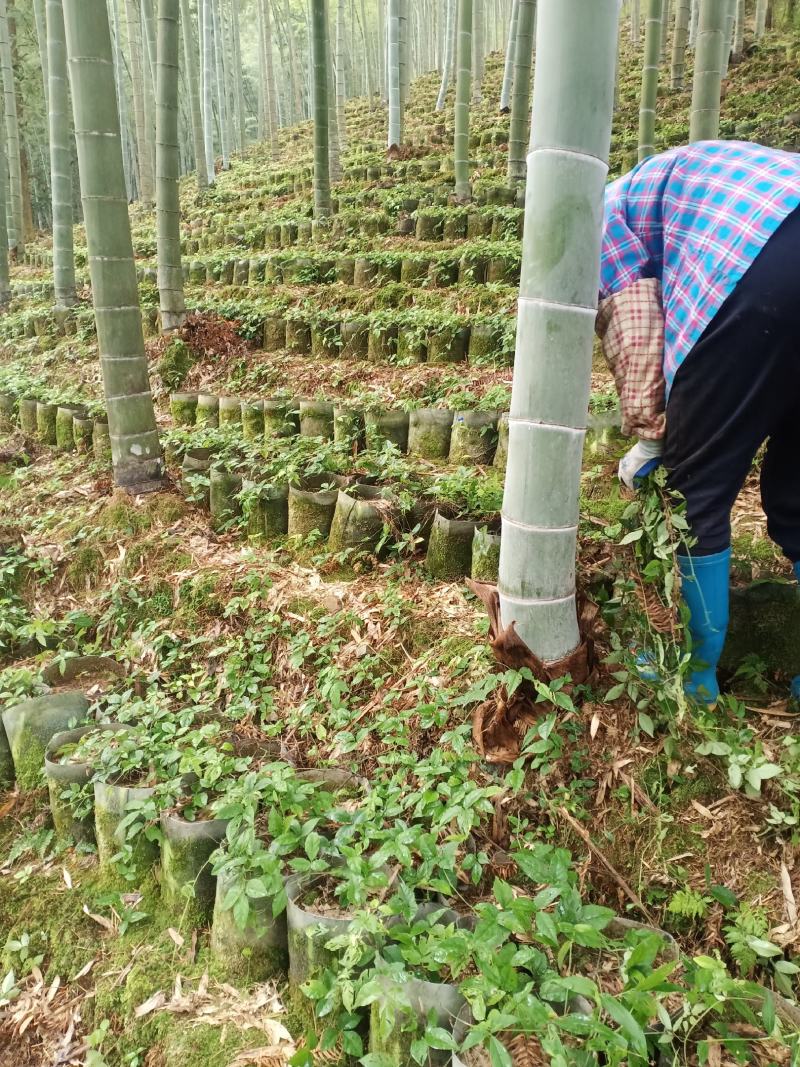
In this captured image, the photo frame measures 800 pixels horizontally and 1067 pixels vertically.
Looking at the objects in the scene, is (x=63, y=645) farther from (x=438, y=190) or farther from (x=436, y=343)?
(x=438, y=190)

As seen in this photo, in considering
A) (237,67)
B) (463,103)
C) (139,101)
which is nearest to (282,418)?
(463,103)

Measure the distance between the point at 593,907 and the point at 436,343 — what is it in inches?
161

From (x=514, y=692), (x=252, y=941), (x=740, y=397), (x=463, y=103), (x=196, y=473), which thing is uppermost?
(x=463, y=103)

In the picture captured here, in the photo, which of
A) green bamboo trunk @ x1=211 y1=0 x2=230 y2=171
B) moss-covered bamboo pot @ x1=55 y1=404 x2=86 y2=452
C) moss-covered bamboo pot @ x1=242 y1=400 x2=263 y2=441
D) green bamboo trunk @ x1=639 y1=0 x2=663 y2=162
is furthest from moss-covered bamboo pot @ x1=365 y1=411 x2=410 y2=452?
green bamboo trunk @ x1=211 y1=0 x2=230 y2=171

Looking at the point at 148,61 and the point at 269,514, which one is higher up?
the point at 148,61

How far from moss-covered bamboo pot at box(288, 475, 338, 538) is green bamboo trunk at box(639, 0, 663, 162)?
19.2 ft

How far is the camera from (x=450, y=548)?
2.88m

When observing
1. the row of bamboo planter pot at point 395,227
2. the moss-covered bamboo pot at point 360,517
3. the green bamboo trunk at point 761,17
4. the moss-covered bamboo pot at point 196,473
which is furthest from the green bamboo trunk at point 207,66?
the moss-covered bamboo pot at point 360,517

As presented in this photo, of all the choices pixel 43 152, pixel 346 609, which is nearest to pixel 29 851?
pixel 346 609

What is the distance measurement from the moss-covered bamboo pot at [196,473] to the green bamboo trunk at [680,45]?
1356 cm

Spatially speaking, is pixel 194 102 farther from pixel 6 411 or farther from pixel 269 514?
pixel 269 514

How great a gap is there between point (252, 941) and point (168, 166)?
5.85 meters

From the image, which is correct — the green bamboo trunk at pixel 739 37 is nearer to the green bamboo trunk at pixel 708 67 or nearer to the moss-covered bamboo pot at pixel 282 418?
the green bamboo trunk at pixel 708 67

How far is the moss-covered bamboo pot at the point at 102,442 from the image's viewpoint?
4629 millimetres
